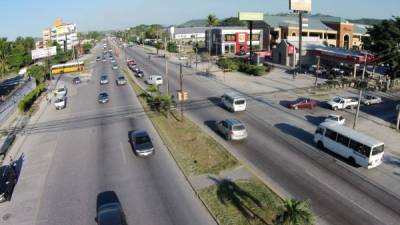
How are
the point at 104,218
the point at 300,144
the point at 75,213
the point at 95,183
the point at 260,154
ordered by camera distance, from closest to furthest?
the point at 104,218, the point at 75,213, the point at 95,183, the point at 260,154, the point at 300,144

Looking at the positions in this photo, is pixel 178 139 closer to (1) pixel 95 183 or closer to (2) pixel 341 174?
(1) pixel 95 183

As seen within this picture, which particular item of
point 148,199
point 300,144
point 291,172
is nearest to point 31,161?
point 148,199

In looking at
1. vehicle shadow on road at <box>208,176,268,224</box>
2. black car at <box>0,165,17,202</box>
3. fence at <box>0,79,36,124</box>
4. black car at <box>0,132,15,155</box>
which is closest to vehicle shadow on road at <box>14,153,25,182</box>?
black car at <box>0,165,17,202</box>

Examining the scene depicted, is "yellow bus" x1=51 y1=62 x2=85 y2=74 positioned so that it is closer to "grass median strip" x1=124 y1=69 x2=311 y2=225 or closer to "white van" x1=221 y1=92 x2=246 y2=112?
"white van" x1=221 y1=92 x2=246 y2=112

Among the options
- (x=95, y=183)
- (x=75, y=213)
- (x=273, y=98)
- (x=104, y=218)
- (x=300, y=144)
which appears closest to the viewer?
(x=104, y=218)

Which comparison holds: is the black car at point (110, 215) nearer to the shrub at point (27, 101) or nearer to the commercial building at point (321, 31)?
the shrub at point (27, 101)

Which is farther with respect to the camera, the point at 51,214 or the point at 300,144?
the point at 300,144

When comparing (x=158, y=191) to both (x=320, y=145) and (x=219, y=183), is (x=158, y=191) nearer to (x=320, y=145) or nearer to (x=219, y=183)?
(x=219, y=183)
